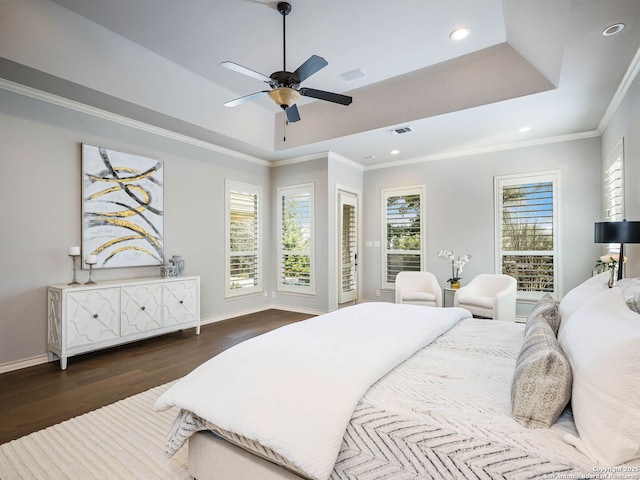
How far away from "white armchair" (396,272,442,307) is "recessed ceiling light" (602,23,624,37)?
340 cm

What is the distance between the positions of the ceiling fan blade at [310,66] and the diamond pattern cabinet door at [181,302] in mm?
2946

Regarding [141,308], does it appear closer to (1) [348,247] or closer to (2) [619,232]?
(1) [348,247]

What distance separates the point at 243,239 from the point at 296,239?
935mm

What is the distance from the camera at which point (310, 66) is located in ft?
8.64

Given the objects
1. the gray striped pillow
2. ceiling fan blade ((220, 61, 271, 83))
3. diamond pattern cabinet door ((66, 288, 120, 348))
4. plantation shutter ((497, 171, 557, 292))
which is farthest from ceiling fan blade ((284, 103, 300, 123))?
plantation shutter ((497, 171, 557, 292))

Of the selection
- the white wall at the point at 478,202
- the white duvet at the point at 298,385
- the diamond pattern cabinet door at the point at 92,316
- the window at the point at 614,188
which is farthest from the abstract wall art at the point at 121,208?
the window at the point at 614,188

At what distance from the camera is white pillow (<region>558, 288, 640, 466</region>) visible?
0.96 meters

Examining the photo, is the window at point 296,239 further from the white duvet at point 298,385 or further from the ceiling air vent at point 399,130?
the white duvet at point 298,385

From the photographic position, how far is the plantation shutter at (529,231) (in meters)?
5.00

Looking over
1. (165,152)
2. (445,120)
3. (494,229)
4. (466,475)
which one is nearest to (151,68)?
(165,152)

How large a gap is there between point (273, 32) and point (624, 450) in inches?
148

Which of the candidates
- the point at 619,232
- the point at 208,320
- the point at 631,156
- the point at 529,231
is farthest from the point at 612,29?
the point at 208,320

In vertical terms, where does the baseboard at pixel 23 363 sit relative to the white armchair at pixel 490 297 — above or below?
below

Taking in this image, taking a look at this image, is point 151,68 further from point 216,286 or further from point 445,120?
point 445,120
